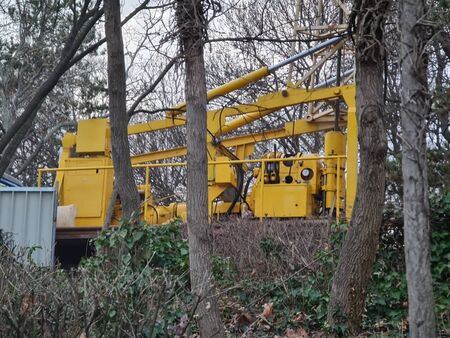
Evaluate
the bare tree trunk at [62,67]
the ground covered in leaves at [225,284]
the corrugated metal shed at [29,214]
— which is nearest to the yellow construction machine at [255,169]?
the corrugated metal shed at [29,214]

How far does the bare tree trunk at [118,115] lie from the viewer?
39.7ft

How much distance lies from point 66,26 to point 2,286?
73.8ft

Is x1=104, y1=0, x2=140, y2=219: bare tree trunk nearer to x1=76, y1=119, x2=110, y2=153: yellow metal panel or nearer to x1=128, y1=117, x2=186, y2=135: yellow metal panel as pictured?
x1=128, y1=117, x2=186, y2=135: yellow metal panel

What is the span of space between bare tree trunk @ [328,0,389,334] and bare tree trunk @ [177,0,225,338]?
5.04 feet

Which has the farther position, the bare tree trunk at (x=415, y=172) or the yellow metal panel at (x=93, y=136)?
the yellow metal panel at (x=93, y=136)

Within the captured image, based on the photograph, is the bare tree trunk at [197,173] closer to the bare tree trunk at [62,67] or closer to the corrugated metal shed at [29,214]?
the corrugated metal shed at [29,214]

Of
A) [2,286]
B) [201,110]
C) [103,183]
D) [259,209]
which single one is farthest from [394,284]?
[103,183]

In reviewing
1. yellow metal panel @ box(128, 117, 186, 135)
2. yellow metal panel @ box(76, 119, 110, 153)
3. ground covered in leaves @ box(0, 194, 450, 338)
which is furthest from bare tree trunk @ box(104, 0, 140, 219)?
yellow metal panel @ box(76, 119, 110, 153)

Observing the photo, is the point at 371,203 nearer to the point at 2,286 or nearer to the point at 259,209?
the point at 2,286

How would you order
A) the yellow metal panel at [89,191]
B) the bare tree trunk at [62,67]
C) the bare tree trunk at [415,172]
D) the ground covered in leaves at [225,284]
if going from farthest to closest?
the bare tree trunk at [62,67], the yellow metal panel at [89,191], the bare tree trunk at [415,172], the ground covered in leaves at [225,284]

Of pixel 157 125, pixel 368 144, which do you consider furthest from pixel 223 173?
pixel 368 144

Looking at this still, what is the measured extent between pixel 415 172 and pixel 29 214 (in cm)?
1156

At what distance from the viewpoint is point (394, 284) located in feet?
32.6

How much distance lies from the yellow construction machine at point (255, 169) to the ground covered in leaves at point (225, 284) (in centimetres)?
285
